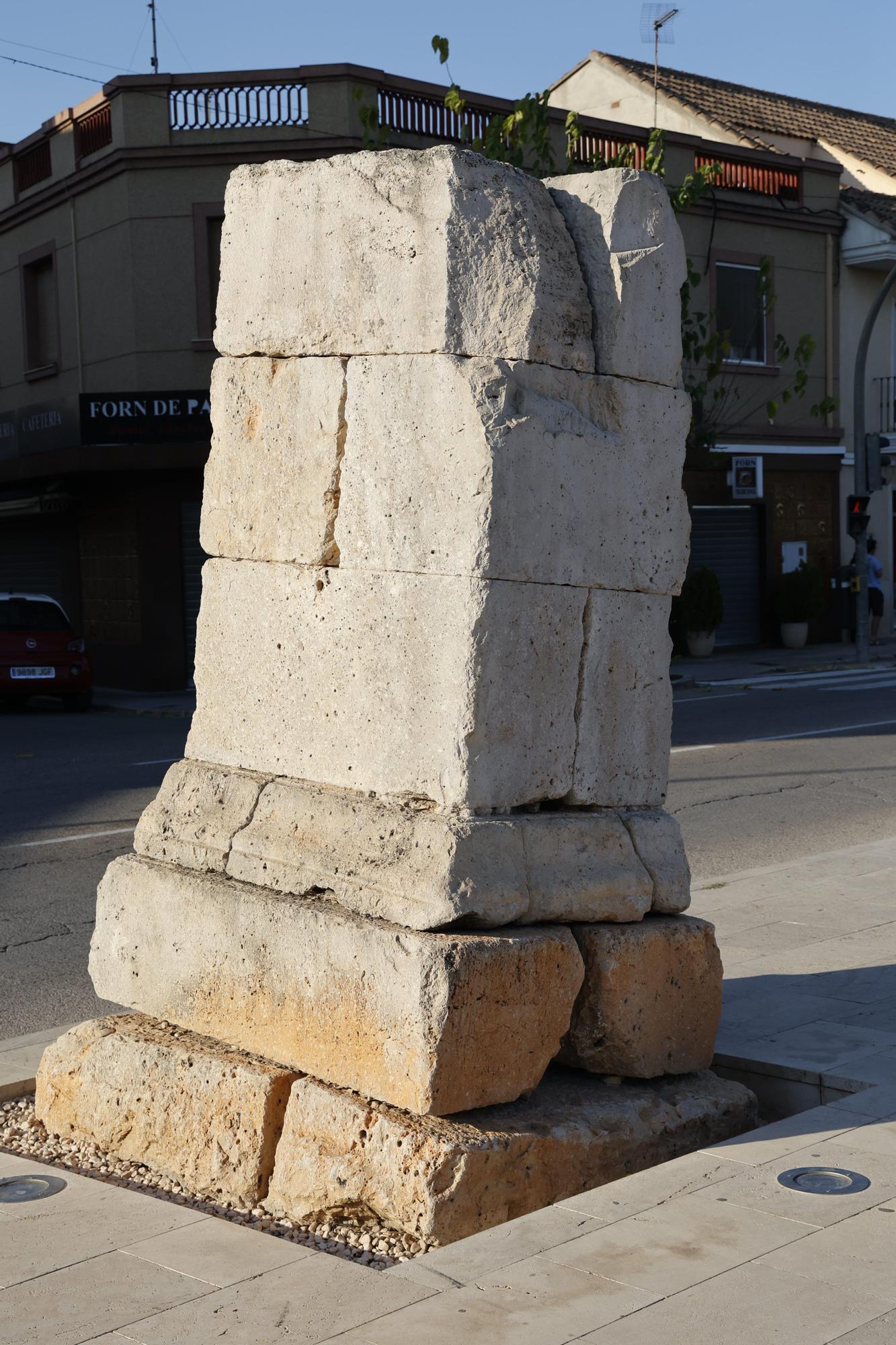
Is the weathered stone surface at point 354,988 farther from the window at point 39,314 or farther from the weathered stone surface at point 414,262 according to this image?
the window at point 39,314


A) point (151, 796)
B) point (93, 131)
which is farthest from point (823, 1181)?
point (93, 131)

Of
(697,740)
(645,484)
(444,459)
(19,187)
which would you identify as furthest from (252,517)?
(19,187)

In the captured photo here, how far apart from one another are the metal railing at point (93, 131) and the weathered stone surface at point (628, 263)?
17559 mm

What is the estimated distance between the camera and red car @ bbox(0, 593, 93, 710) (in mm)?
18094

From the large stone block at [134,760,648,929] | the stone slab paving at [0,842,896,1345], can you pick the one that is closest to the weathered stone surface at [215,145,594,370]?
the large stone block at [134,760,648,929]

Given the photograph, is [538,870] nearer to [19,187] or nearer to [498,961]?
[498,961]

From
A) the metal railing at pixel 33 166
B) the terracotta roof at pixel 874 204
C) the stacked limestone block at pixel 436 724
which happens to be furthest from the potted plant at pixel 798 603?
the stacked limestone block at pixel 436 724

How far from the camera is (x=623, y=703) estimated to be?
175 inches

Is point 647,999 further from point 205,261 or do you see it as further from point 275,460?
point 205,261

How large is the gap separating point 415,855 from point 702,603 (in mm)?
19334

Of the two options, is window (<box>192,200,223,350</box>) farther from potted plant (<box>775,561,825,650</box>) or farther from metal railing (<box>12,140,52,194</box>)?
potted plant (<box>775,561,825,650</box>)

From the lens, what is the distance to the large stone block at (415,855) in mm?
3990

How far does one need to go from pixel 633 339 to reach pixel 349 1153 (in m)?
2.42

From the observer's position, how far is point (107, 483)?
2053cm
